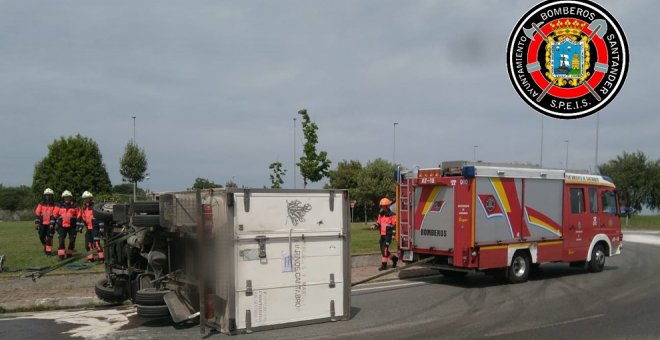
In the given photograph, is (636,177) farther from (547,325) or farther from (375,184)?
(547,325)

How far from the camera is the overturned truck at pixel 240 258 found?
A: 7984mm

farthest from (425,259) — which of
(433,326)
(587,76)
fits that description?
(587,76)

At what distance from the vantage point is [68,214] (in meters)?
15.3

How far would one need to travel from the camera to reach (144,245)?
29.9 feet

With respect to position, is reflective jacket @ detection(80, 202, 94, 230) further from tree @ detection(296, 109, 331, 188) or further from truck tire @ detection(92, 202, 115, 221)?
tree @ detection(296, 109, 331, 188)

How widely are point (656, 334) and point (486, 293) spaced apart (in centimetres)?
416

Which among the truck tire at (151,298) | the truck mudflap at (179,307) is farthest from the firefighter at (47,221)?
the truck mudflap at (179,307)

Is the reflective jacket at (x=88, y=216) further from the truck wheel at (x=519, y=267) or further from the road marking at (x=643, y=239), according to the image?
the road marking at (x=643, y=239)

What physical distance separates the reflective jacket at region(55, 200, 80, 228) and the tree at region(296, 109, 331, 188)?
47.0ft

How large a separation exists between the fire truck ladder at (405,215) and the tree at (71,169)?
48.8 metres

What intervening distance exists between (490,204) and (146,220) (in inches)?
298

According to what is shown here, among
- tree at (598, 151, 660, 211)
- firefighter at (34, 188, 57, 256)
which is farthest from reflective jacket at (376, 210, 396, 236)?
tree at (598, 151, 660, 211)

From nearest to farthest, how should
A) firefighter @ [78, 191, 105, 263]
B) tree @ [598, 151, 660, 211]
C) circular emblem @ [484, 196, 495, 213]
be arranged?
circular emblem @ [484, 196, 495, 213], firefighter @ [78, 191, 105, 263], tree @ [598, 151, 660, 211]

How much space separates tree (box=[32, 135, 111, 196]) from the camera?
56.1 m
